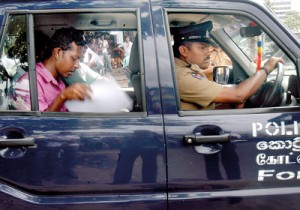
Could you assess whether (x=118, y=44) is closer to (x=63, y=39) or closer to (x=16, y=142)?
(x=63, y=39)

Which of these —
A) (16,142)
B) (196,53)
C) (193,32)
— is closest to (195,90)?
(196,53)

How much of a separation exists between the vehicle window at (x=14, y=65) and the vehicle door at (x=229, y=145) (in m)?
0.74

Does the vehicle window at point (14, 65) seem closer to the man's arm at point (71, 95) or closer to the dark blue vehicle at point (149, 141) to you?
the dark blue vehicle at point (149, 141)

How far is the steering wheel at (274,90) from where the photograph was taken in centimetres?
226

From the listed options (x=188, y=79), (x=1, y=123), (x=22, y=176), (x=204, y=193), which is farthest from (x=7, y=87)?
(x=204, y=193)

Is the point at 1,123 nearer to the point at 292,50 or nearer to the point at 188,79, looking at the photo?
the point at 188,79

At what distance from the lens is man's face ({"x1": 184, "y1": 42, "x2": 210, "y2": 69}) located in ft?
8.11

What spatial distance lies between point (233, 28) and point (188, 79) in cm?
72

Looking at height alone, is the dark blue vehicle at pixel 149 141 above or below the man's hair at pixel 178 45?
below

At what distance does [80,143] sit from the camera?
6.28 feet

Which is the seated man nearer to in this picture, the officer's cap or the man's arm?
the man's arm

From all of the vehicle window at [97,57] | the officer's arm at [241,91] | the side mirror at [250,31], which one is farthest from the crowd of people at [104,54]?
the side mirror at [250,31]

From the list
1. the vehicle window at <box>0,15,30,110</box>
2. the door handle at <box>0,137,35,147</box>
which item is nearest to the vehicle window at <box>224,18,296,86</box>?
the vehicle window at <box>0,15,30,110</box>

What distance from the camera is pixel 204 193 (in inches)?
77.9
